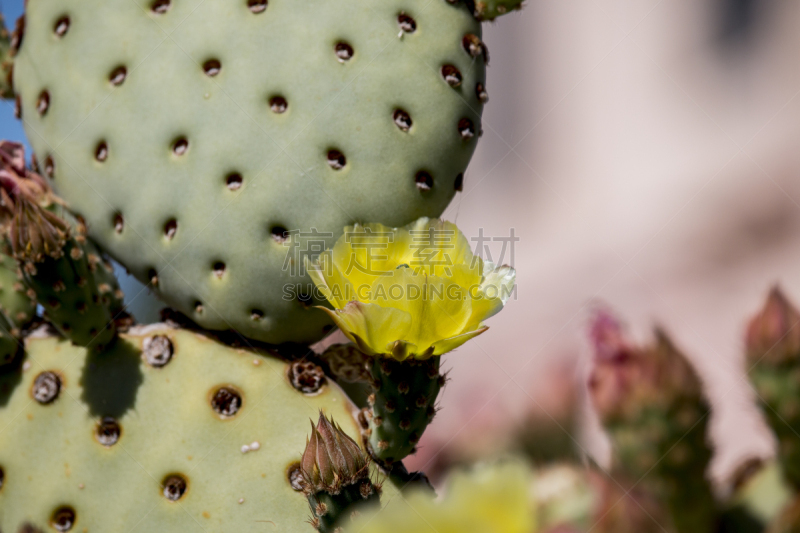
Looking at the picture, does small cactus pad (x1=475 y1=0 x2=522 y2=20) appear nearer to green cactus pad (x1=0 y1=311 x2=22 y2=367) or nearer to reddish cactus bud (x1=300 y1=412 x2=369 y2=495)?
reddish cactus bud (x1=300 y1=412 x2=369 y2=495)

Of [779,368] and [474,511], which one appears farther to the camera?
[779,368]

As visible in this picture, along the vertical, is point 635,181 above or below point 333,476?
below

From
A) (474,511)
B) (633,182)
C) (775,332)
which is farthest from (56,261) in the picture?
(633,182)

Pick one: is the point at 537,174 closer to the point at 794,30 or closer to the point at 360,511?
the point at 794,30

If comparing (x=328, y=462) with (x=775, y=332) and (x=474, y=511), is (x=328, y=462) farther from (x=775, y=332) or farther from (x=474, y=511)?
(x=775, y=332)

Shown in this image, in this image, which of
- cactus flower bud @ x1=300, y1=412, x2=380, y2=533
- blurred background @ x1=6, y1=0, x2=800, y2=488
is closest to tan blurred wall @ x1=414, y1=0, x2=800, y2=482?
blurred background @ x1=6, y1=0, x2=800, y2=488
